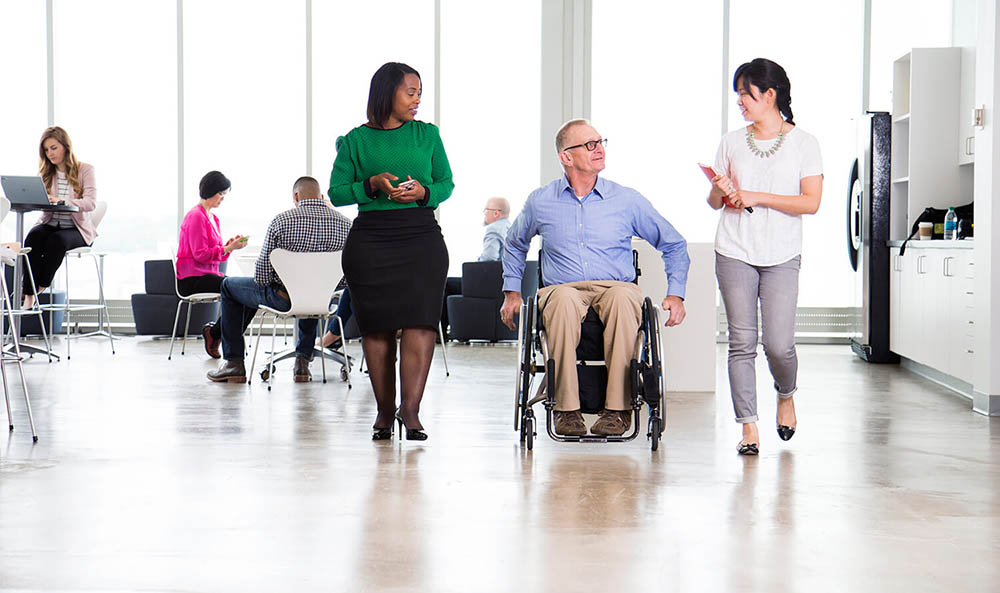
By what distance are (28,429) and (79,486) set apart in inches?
48.5

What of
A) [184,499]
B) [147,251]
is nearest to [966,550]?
[184,499]

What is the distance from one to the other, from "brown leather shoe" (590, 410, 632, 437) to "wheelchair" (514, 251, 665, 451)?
1.6 inches

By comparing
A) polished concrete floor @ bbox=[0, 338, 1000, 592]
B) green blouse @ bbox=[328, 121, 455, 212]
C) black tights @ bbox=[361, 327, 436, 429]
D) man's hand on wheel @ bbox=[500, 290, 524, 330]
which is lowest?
polished concrete floor @ bbox=[0, 338, 1000, 592]

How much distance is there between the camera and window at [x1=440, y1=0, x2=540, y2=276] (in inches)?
376

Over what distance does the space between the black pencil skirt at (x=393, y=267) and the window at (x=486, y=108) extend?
18.3 feet

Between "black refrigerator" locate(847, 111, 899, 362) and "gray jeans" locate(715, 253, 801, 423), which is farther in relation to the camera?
"black refrigerator" locate(847, 111, 899, 362)

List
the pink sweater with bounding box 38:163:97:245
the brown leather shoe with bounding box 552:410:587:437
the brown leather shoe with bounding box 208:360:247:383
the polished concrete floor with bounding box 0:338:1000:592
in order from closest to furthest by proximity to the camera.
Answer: the polished concrete floor with bounding box 0:338:1000:592
the brown leather shoe with bounding box 552:410:587:437
the brown leather shoe with bounding box 208:360:247:383
the pink sweater with bounding box 38:163:97:245

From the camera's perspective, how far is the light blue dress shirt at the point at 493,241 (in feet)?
28.0

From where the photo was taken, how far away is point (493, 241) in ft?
28.0

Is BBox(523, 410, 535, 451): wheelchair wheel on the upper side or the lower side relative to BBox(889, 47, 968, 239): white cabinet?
lower

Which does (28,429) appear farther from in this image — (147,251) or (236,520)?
(147,251)

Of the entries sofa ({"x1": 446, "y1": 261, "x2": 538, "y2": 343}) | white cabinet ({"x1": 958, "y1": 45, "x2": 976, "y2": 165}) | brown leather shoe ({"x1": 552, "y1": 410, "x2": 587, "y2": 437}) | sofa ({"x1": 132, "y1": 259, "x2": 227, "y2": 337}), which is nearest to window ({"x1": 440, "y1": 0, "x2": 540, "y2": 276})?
sofa ({"x1": 446, "y1": 261, "x2": 538, "y2": 343})

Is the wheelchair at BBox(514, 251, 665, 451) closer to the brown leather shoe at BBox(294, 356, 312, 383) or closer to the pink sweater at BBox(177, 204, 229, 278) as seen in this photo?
the brown leather shoe at BBox(294, 356, 312, 383)

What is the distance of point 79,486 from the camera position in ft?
10.7
